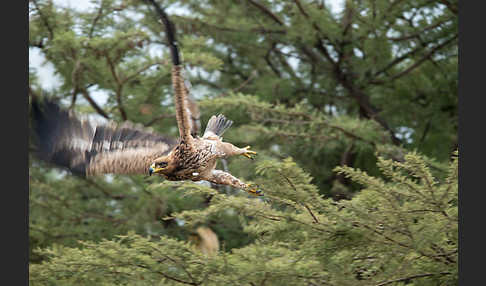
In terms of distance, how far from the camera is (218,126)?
278cm

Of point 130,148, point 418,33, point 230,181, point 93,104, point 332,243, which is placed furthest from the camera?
point 418,33

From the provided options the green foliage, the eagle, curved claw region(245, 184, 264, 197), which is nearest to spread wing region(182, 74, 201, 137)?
the eagle

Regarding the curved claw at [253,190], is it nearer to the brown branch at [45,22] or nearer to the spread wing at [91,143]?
the spread wing at [91,143]

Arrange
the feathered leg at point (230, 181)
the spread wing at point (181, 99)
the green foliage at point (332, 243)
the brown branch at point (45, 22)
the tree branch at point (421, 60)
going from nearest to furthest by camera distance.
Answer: the spread wing at point (181, 99)
the feathered leg at point (230, 181)
the green foliage at point (332, 243)
the brown branch at point (45, 22)
the tree branch at point (421, 60)

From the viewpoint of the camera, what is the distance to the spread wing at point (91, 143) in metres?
2.72

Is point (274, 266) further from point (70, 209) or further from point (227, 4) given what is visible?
point (227, 4)

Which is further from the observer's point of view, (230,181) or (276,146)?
(276,146)

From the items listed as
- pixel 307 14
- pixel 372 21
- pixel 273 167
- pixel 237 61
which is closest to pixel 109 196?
pixel 237 61

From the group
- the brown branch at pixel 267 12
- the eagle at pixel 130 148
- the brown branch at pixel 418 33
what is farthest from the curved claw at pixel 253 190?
the brown branch at pixel 418 33

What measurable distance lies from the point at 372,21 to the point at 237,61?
2.17 metres

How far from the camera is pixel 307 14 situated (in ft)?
20.5

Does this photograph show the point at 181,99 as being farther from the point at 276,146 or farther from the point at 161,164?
the point at 276,146

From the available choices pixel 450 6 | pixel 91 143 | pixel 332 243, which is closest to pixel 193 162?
pixel 91 143

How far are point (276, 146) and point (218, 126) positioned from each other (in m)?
Answer: 3.10
